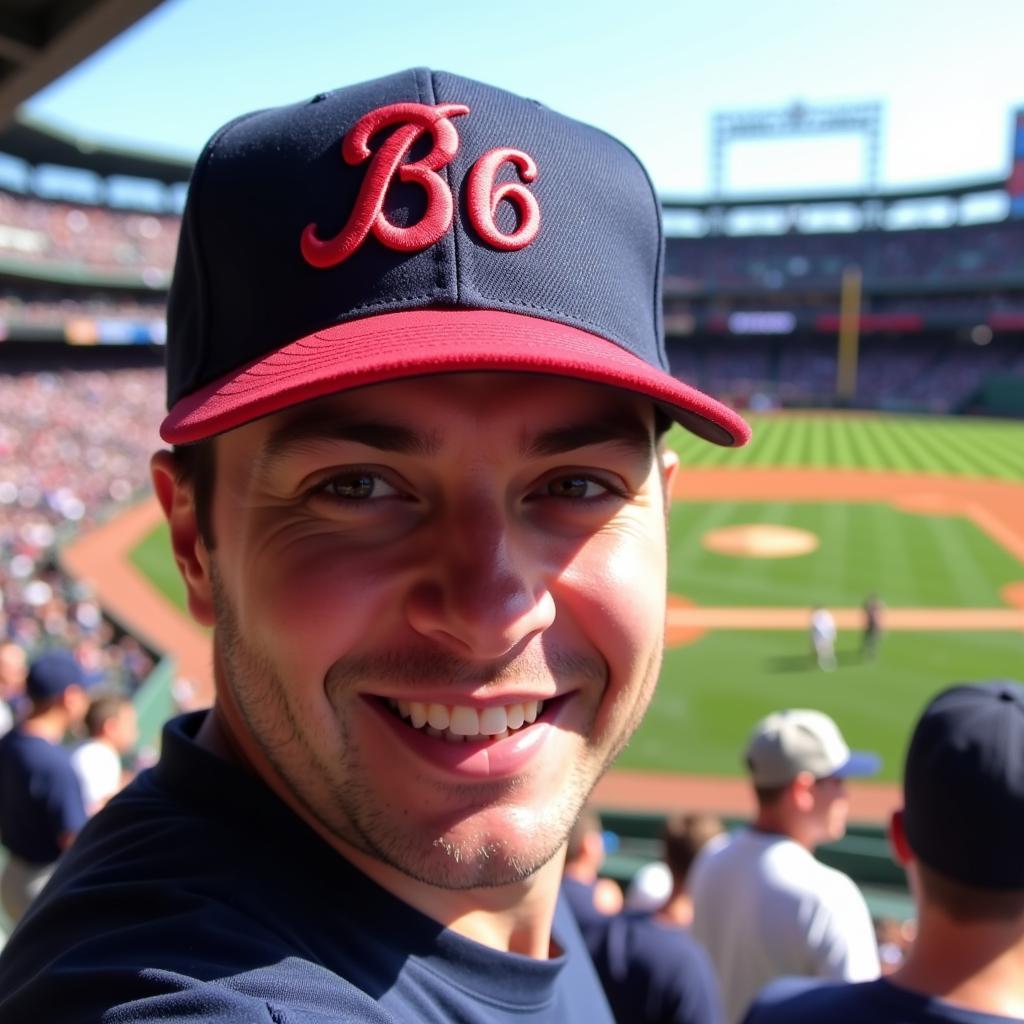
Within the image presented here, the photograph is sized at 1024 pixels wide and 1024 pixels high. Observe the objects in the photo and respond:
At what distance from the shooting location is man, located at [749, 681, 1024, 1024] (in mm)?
2129

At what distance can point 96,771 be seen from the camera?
5.10m

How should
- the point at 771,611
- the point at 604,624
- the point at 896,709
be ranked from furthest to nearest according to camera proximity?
the point at 771,611
the point at 896,709
the point at 604,624

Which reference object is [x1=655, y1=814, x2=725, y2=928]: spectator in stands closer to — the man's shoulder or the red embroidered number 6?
the man's shoulder

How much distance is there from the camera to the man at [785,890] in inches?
129

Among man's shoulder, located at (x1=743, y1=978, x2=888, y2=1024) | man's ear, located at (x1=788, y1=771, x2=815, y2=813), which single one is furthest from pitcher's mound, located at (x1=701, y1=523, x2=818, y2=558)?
man's shoulder, located at (x1=743, y1=978, x2=888, y2=1024)

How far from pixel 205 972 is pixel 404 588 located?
53cm

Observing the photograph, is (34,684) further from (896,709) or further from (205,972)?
(896,709)

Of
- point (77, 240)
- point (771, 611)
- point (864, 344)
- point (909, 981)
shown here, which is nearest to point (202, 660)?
point (771, 611)

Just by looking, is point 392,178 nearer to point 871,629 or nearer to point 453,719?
point 453,719

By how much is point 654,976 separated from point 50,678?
3863 mm

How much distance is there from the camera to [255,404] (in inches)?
49.4

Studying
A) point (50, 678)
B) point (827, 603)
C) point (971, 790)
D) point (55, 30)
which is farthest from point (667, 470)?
point (827, 603)

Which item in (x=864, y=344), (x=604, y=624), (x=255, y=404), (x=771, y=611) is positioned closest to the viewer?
(x=255, y=404)

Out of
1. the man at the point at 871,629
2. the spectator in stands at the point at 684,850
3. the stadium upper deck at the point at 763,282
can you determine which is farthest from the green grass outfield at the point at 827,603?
A: the stadium upper deck at the point at 763,282
